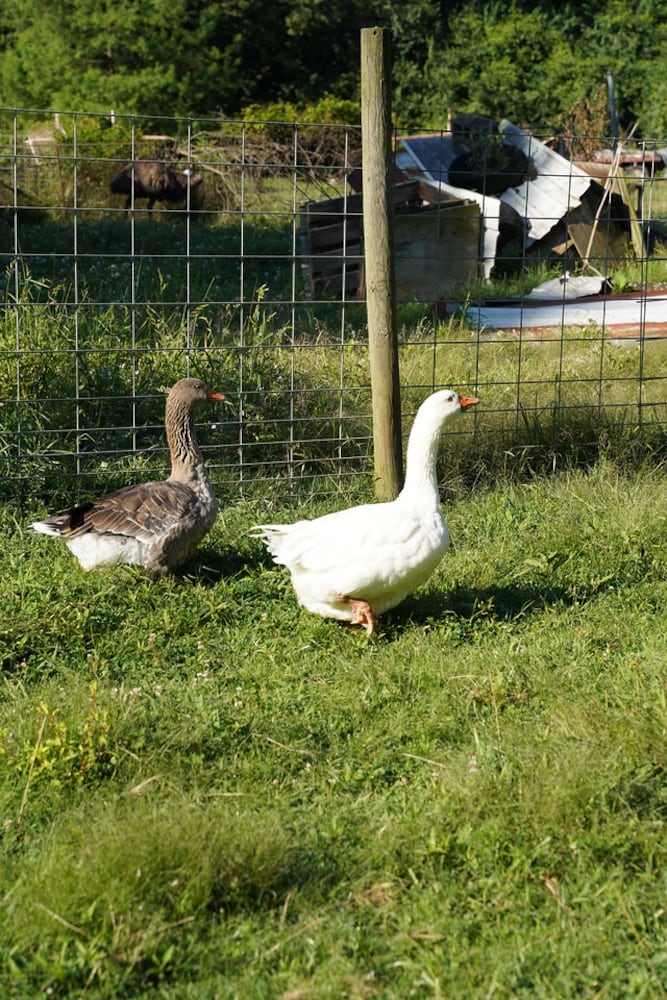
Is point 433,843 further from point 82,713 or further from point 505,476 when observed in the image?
point 505,476

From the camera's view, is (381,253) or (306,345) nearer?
(381,253)

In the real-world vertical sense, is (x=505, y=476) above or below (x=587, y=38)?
below

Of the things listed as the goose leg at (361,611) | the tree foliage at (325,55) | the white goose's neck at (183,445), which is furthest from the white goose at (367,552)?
the tree foliage at (325,55)

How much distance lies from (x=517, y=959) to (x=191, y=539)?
2834 millimetres

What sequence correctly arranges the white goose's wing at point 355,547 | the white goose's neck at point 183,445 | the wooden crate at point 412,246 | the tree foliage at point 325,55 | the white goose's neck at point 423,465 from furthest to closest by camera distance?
1. the tree foliage at point 325,55
2. the wooden crate at point 412,246
3. the white goose's neck at point 183,445
4. the white goose's neck at point 423,465
5. the white goose's wing at point 355,547

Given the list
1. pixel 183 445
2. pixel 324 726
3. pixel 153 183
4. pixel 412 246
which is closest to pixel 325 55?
pixel 153 183

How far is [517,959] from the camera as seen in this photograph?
2.81 meters

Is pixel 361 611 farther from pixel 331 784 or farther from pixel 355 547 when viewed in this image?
pixel 331 784

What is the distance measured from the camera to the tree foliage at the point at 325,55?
29.8 m

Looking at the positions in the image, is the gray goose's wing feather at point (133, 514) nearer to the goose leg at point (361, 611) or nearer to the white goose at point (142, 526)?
the white goose at point (142, 526)

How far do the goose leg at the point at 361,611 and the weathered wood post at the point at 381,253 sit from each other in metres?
1.39

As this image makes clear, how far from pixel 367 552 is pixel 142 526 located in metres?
1.16

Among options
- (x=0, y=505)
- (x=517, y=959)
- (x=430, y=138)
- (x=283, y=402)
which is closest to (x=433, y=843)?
(x=517, y=959)

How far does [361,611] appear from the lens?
184 inches
